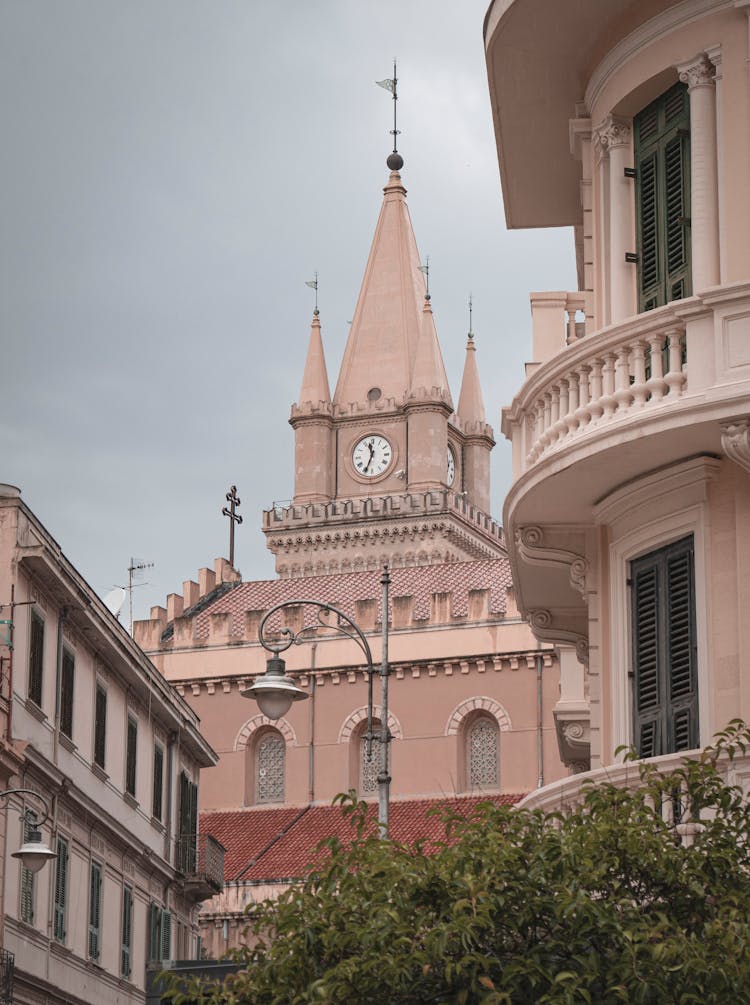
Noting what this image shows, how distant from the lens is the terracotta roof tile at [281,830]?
65.2 m

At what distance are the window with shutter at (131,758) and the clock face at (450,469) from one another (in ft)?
272

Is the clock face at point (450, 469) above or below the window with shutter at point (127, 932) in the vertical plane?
above

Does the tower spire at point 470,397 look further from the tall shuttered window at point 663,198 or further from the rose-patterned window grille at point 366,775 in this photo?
the tall shuttered window at point 663,198

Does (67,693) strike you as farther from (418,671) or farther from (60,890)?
(418,671)

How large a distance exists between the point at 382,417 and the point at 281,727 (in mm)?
56051

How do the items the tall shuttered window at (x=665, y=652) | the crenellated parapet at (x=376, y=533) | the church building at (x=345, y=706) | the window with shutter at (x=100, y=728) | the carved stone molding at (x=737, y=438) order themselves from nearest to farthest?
the carved stone molding at (x=737, y=438) → the tall shuttered window at (x=665, y=652) → the window with shutter at (x=100, y=728) → the church building at (x=345, y=706) → the crenellated parapet at (x=376, y=533)

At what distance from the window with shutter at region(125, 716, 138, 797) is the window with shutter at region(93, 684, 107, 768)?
2085 mm

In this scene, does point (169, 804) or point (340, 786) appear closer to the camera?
point (169, 804)

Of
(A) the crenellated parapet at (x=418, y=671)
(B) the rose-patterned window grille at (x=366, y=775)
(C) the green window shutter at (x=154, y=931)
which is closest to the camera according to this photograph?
(C) the green window shutter at (x=154, y=931)

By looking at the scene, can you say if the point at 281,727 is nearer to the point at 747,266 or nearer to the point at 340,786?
the point at 340,786

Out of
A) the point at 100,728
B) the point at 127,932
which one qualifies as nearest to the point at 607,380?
the point at 100,728

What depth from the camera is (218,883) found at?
4878cm

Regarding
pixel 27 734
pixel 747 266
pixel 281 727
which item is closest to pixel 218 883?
pixel 27 734

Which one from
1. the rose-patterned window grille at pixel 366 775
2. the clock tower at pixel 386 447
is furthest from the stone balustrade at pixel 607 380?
the clock tower at pixel 386 447
